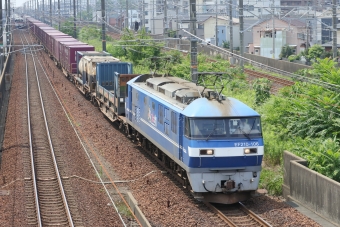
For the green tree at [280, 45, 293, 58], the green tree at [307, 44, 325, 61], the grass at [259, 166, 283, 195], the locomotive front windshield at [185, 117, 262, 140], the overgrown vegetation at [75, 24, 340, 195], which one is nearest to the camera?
the locomotive front windshield at [185, 117, 262, 140]

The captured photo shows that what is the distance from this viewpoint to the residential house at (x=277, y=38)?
68875 millimetres

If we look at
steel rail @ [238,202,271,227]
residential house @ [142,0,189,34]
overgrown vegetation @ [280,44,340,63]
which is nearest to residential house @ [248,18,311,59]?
overgrown vegetation @ [280,44,340,63]

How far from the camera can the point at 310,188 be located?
1547 cm

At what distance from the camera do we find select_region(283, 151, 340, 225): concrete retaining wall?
47.0ft

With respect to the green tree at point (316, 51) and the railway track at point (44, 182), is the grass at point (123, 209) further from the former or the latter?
the green tree at point (316, 51)

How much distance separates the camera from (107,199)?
55.4 ft

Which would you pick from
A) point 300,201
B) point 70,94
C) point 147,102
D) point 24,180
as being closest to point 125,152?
point 147,102

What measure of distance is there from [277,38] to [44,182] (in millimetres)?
54358

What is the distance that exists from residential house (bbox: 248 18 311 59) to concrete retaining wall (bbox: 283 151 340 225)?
51587 mm

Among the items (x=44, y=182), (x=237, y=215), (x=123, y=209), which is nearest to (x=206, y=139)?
(x=237, y=215)

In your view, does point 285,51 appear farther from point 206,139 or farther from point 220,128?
point 206,139

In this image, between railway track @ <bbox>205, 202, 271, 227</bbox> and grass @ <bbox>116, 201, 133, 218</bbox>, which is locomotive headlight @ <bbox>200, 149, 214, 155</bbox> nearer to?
railway track @ <bbox>205, 202, 271, 227</bbox>

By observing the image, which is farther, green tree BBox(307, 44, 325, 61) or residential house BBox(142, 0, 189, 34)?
residential house BBox(142, 0, 189, 34)

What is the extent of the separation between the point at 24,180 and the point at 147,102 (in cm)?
472
